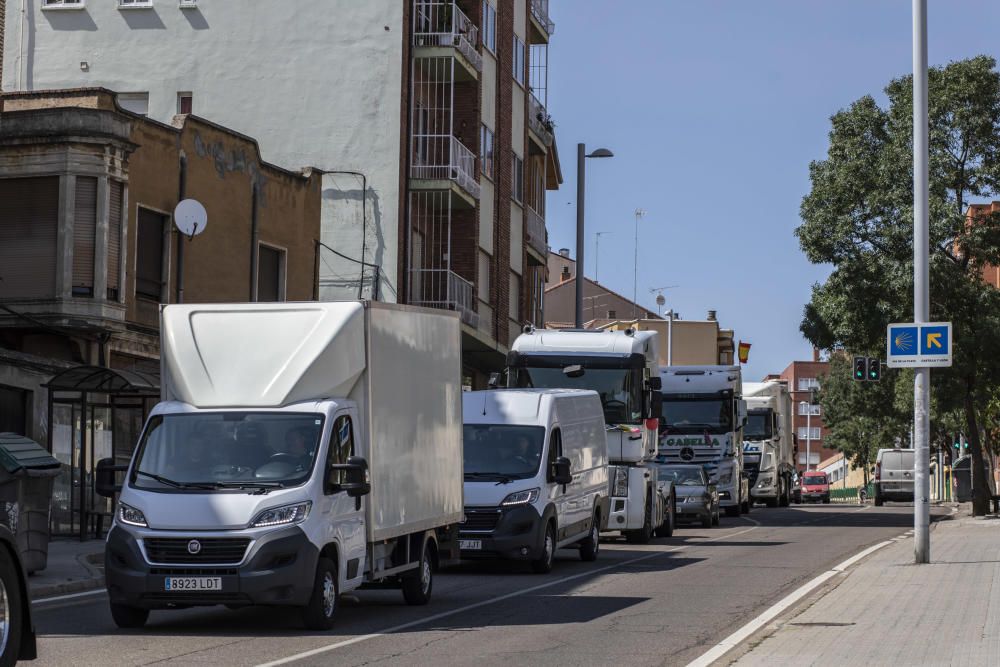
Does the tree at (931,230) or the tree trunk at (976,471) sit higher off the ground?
the tree at (931,230)

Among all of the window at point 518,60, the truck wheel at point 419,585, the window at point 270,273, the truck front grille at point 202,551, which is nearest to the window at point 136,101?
the window at point 270,273

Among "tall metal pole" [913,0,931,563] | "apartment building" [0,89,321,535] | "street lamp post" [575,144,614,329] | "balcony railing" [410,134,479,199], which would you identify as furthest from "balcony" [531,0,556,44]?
"tall metal pole" [913,0,931,563]

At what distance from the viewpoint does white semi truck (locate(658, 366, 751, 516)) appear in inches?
1604

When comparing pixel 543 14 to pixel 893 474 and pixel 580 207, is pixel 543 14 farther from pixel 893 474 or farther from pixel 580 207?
pixel 893 474

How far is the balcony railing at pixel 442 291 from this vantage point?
39375mm

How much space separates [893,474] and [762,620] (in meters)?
53.6

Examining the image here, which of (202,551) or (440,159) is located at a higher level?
(440,159)

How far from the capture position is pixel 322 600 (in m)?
13.7

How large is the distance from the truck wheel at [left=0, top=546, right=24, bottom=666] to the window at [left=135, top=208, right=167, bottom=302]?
20.3 metres

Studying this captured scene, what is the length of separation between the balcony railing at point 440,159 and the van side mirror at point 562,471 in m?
18.8

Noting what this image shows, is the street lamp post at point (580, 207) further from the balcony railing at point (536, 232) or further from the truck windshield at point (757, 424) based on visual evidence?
the truck windshield at point (757, 424)

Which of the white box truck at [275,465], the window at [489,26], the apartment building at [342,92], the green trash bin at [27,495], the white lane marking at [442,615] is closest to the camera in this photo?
the white lane marking at [442,615]

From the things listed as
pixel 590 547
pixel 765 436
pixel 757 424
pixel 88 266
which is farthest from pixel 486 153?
pixel 590 547

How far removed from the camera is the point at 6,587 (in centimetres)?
908
